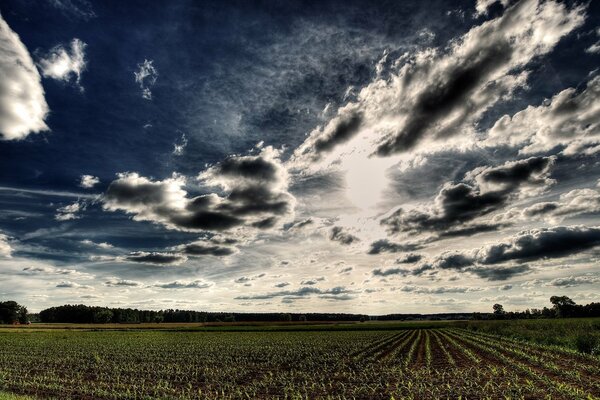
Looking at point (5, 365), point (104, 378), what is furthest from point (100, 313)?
point (104, 378)

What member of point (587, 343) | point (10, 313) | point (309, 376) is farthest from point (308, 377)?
point (10, 313)

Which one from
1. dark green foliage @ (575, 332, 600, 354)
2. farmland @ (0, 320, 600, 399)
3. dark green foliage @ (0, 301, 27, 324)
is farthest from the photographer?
dark green foliage @ (0, 301, 27, 324)

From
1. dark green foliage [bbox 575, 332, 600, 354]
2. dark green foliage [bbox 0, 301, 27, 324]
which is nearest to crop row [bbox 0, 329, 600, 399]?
dark green foliage [bbox 575, 332, 600, 354]

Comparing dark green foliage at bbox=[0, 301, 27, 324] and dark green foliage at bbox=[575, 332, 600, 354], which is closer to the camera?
dark green foliage at bbox=[575, 332, 600, 354]

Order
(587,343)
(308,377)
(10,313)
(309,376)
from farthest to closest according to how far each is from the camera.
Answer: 1. (10,313)
2. (587,343)
3. (309,376)
4. (308,377)

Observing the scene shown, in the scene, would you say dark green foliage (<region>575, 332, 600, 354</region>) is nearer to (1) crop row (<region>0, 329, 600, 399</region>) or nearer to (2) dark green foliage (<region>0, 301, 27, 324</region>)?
(1) crop row (<region>0, 329, 600, 399</region>)

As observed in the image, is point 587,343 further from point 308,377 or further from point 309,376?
point 308,377

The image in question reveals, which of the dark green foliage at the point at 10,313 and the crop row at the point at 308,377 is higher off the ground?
the dark green foliage at the point at 10,313

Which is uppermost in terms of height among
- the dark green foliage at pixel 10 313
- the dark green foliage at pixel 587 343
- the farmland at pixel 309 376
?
the dark green foliage at pixel 10 313

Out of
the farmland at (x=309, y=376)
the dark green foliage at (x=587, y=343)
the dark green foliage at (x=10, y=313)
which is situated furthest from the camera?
the dark green foliage at (x=10, y=313)

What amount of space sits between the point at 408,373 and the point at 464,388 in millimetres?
5878

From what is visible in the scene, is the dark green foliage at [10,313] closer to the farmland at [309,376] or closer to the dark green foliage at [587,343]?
the farmland at [309,376]

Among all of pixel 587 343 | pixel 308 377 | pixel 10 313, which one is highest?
pixel 10 313

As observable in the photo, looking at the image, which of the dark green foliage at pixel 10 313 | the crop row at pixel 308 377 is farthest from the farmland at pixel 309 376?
the dark green foliage at pixel 10 313
